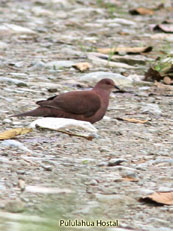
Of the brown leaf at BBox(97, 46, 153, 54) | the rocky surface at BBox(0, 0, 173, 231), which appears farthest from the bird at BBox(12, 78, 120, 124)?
the brown leaf at BBox(97, 46, 153, 54)

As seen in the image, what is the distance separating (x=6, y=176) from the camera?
3.52 metres

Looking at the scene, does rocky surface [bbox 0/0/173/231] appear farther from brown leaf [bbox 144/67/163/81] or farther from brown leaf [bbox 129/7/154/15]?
brown leaf [bbox 129/7/154/15]

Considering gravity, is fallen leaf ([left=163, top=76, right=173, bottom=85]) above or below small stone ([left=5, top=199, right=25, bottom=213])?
above

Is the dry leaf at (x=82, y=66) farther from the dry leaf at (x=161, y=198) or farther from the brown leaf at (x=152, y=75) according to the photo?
the dry leaf at (x=161, y=198)

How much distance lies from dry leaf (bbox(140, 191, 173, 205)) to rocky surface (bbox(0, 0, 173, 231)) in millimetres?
31

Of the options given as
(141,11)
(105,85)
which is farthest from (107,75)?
(141,11)

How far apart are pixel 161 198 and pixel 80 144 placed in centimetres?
109

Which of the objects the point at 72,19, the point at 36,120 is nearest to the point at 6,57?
the point at 36,120

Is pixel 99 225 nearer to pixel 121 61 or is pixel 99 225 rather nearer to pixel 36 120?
pixel 36 120

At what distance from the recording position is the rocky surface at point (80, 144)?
305 centimetres

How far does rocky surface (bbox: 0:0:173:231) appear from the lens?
305 cm

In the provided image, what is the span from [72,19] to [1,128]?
6.14 metres

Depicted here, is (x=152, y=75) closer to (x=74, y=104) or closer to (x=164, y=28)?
(x=74, y=104)

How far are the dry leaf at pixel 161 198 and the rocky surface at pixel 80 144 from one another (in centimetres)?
3
